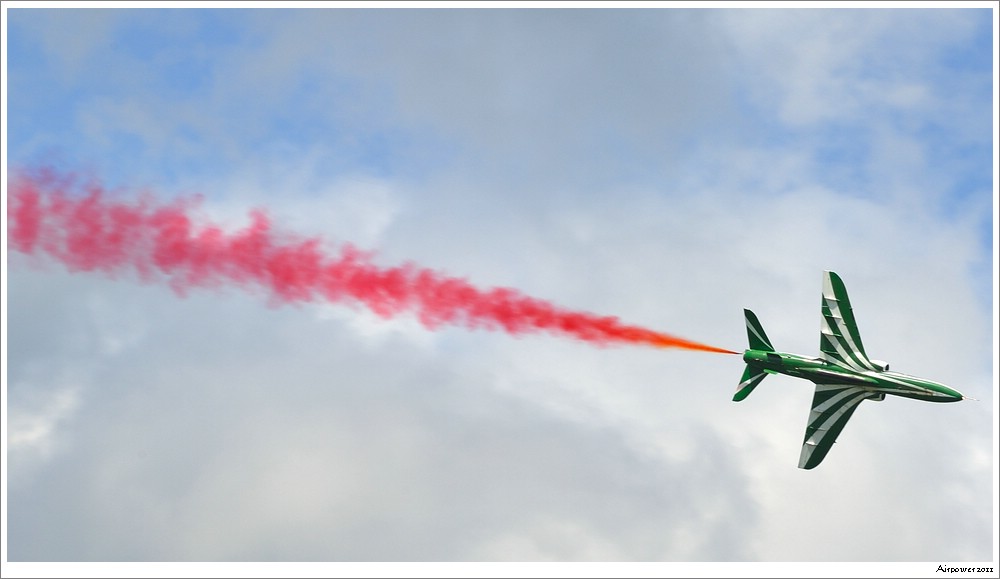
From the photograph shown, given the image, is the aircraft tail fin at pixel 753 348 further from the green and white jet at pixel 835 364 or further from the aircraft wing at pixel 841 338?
the aircraft wing at pixel 841 338

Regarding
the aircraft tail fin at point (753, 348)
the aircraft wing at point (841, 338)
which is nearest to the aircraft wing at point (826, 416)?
the aircraft wing at point (841, 338)

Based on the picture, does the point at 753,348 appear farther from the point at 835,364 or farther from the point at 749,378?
the point at 835,364

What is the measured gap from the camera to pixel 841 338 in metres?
90.6

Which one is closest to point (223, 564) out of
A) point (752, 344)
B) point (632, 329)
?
point (632, 329)

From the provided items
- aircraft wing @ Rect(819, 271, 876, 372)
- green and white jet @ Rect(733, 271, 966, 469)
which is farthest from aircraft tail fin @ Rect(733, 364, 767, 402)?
aircraft wing @ Rect(819, 271, 876, 372)

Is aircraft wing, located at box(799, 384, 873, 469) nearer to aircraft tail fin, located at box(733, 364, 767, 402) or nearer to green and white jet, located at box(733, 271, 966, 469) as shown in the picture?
green and white jet, located at box(733, 271, 966, 469)

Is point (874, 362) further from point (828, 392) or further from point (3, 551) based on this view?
point (3, 551)

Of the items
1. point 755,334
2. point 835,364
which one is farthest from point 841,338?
point 755,334

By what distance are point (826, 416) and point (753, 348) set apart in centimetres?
642

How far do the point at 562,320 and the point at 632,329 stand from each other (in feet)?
14.4

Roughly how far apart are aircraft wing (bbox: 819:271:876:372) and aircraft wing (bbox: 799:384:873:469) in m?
1.66

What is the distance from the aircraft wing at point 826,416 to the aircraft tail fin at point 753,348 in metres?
4.06

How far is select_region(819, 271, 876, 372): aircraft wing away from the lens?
90.6 metres

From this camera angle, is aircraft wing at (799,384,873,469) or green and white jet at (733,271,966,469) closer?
green and white jet at (733,271,966,469)
